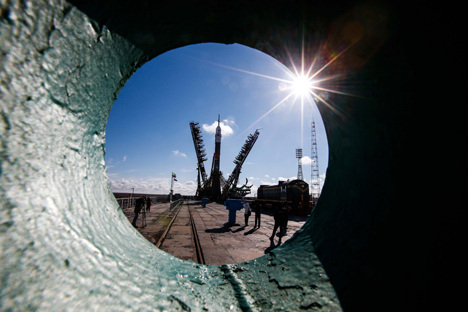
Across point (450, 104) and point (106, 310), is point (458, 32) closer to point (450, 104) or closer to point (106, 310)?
point (450, 104)

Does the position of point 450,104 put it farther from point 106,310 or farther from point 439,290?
point 106,310

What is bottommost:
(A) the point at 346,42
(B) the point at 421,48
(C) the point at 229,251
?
(C) the point at 229,251

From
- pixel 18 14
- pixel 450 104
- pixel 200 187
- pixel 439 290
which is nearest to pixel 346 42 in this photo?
pixel 450 104

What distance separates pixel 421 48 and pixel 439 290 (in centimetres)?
94

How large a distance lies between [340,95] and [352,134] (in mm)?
262

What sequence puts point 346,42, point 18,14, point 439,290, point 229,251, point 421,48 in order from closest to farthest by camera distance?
point 18,14
point 439,290
point 421,48
point 346,42
point 229,251

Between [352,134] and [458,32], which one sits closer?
[458,32]

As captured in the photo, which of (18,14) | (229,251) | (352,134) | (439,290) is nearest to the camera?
(18,14)

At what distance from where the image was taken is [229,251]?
5684 mm

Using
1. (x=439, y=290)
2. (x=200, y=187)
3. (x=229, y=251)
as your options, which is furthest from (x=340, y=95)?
(x=200, y=187)

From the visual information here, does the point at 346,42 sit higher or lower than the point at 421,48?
higher

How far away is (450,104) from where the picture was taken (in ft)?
2.65

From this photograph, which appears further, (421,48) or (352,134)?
(352,134)

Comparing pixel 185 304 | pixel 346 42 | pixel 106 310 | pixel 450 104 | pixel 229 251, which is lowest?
pixel 229 251
